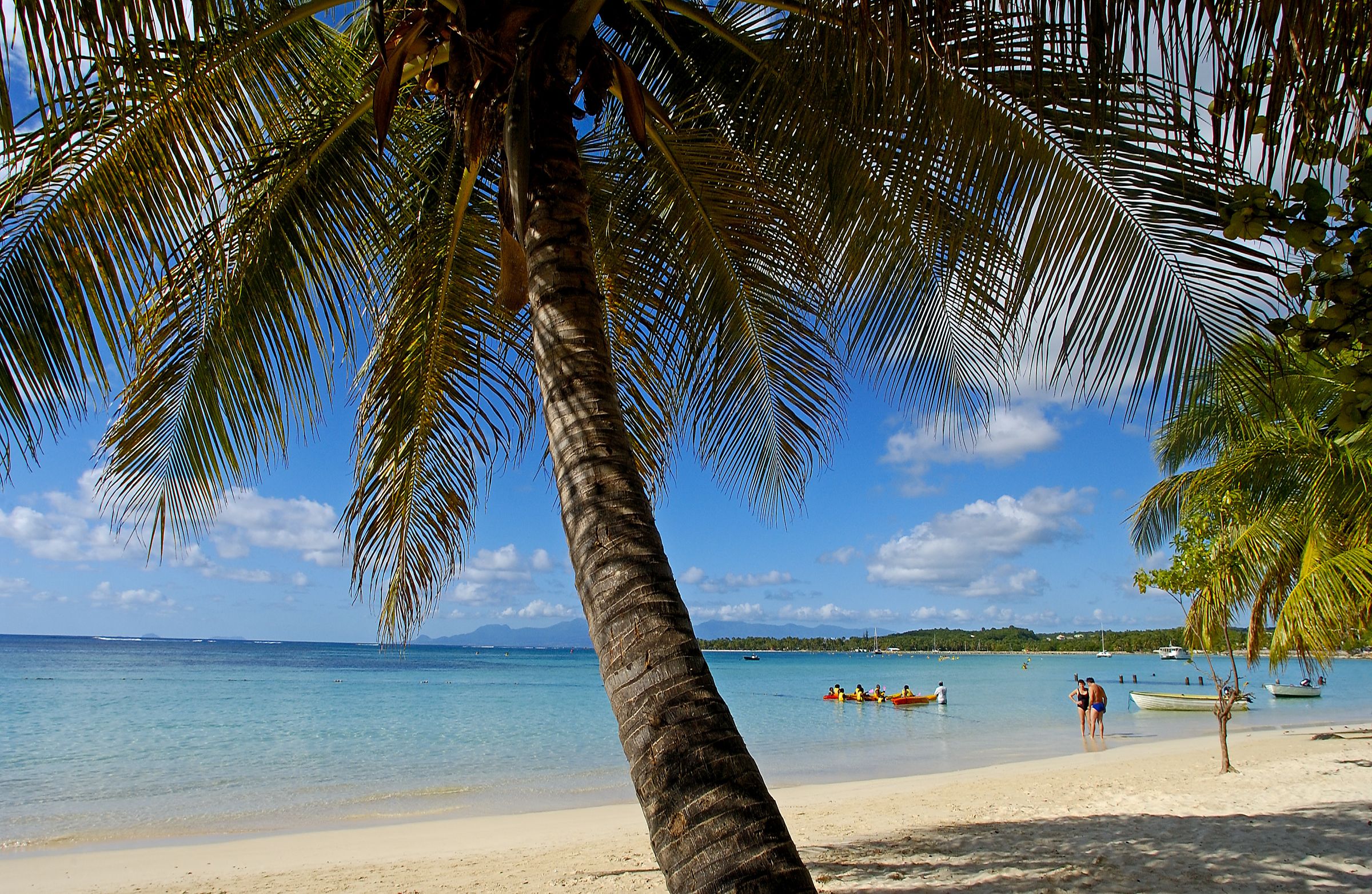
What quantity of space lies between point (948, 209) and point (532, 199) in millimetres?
2097

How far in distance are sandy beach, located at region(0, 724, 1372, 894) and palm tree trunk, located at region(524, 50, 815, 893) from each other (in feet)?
13.2

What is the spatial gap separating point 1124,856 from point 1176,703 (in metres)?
26.8

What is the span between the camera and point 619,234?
5801mm

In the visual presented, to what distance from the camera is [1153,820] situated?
770 cm

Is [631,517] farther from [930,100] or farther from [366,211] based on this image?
[366,211]

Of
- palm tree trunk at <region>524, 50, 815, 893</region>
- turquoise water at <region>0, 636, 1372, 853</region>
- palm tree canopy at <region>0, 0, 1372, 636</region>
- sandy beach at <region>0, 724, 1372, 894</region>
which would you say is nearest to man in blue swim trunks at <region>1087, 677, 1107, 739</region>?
turquoise water at <region>0, 636, 1372, 853</region>

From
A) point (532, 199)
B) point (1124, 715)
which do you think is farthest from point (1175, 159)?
point (1124, 715)

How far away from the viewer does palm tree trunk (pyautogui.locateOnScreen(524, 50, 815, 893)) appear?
2043mm

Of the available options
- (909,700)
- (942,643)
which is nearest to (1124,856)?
(909,700)

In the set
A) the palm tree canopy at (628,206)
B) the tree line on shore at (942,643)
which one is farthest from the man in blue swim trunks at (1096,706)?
the tree line on shore at (942,643)

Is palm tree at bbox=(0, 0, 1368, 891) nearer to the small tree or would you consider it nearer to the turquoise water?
the turquoise water

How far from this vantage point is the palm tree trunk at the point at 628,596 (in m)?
2.04

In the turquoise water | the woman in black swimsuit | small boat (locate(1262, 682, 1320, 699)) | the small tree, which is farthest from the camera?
small boat (locate(1262, 682, 1320, 699))

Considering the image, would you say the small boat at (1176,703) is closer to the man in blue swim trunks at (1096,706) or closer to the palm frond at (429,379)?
the man in blue swim trunks at (1096,706)
